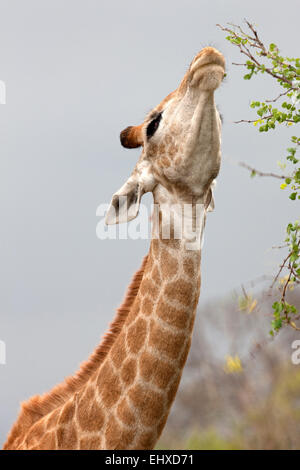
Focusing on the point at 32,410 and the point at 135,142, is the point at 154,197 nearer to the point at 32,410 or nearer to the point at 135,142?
the point at 135,142

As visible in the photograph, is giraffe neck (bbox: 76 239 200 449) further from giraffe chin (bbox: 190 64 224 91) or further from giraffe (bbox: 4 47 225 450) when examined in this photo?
giraffe chin (bbox: 190 64 224 91)

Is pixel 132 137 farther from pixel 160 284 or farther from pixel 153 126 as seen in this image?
pixel 160 284

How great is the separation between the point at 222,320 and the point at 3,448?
9.44 m

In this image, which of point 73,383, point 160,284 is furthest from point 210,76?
point 73,383

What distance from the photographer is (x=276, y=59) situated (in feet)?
24.5

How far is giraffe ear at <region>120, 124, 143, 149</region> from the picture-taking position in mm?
6244

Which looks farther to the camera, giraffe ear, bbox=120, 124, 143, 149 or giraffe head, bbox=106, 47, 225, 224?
giraffe ear, bbox=120, 124, 143, 149

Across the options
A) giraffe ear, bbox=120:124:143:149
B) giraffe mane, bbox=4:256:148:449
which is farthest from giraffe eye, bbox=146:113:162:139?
giraffe mane, bbox=4:256:148:449

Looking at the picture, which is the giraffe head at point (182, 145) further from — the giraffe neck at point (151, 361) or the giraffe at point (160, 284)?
the giraffe neck at point (151, 361)

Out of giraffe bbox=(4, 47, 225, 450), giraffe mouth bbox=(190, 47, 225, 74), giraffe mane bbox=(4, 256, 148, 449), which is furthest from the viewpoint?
giraffe mane bbox=(4, 256, 148, 449)

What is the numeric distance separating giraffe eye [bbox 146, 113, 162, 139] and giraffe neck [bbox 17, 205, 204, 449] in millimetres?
865

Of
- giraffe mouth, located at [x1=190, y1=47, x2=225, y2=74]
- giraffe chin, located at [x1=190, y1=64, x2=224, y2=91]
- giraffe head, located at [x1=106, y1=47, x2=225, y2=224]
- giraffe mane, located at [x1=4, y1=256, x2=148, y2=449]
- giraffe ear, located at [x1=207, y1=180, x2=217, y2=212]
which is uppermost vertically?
giraffe mouth, located at [x1=190, y1=47, x2=225, y2=74]

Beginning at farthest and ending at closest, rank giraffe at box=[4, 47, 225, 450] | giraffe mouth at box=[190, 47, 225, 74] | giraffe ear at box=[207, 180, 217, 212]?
giraffe ear at box=[207, 180, 217, 212] < giraffe at box=[4, 47, 225, 450] < giraffe mouth at box=[190, 47, 225, 74]

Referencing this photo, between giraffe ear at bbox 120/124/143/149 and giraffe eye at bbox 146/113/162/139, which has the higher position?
giraffe eye at bbox 146/113/162/139
